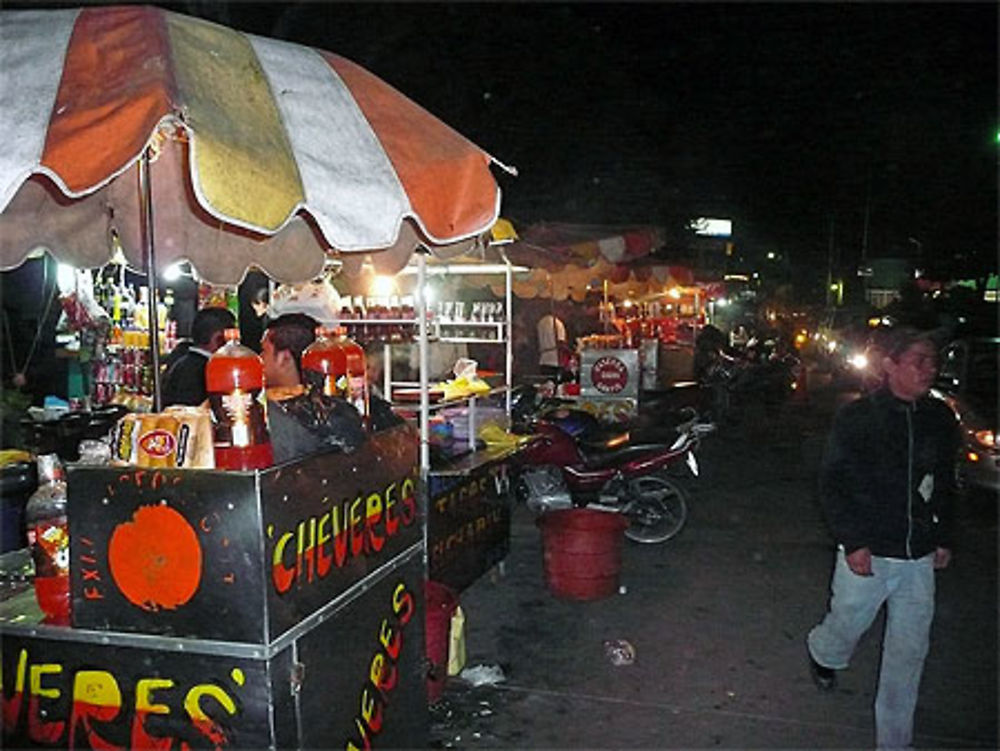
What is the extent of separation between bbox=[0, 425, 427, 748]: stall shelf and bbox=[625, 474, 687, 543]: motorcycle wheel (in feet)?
17.9

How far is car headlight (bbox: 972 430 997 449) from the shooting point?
8.61 m

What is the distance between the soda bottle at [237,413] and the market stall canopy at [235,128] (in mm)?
492

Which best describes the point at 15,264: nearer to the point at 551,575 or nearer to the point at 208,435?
the point at 208,435

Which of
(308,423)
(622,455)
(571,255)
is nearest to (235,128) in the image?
(308,423)

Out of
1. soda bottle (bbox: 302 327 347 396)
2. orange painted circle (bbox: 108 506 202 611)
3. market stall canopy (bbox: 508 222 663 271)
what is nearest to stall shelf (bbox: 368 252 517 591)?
soda bottle (bbox: 302 327 347 396)

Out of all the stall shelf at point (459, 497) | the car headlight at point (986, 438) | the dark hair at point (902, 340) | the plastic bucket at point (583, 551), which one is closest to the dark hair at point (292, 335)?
the stall shelf at point (459, 497)

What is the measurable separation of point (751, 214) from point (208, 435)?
3399 centimetres

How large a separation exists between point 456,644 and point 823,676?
82.0 inches

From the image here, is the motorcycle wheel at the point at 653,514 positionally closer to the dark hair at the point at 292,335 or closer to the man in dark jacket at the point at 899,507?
the man in dark jacket at the point at 899,507

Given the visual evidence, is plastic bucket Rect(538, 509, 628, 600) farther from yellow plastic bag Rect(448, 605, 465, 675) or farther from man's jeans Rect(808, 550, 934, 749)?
man's jeans Rect(808, 550, 934, 749)

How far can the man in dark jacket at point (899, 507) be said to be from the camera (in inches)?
154

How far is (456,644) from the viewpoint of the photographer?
4891mm

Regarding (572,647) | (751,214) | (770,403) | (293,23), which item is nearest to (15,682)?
(572,647)

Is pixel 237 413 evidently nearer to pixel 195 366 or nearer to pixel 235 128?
pixel 235 128
